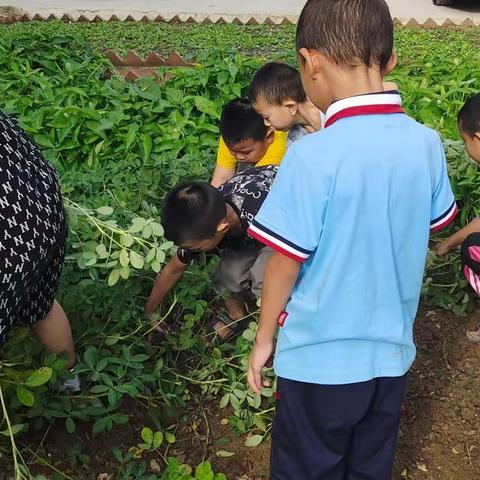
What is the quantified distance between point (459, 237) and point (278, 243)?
1.66 metres

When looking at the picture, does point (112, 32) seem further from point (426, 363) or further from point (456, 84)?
point (426, 363)

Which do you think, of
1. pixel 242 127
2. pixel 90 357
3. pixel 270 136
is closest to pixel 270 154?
pixel 270 136

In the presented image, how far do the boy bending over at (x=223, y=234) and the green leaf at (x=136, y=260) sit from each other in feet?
0.37

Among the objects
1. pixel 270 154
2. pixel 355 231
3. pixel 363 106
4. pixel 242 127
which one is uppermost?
pixel 363 106

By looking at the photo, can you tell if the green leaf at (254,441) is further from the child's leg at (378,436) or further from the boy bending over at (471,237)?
the boy bending over at (471,237)

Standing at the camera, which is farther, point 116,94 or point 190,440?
point 116,94

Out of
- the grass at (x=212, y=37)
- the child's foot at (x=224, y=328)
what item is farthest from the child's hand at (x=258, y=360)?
the grass at (x=212, y=37)

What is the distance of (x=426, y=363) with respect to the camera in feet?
9.16

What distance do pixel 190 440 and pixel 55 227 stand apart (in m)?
0.91

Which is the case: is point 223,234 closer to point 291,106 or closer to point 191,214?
point 191,214

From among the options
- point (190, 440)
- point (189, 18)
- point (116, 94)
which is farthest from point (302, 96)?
point (189, 18)

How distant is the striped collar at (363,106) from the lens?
1542 mm

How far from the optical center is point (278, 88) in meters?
2.99

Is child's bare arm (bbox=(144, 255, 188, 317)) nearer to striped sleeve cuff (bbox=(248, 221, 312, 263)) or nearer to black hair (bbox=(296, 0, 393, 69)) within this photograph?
striped sleeve cuff (bbox=(248, 221, 312, 263))
